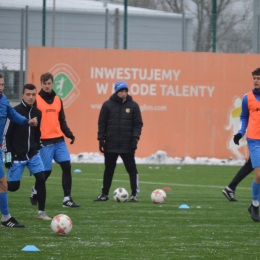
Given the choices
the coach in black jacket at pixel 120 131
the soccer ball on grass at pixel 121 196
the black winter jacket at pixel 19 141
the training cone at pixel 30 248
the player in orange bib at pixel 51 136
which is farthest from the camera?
the coach in black jacket at pixel 120 131

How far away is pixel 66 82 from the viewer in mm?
18656

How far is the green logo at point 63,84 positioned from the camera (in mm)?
18578

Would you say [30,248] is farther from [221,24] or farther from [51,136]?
[221,24]

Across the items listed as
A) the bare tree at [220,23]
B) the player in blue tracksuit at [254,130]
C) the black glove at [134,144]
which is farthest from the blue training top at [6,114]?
the bare tree at [220,23]

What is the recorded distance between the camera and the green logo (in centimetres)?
1858

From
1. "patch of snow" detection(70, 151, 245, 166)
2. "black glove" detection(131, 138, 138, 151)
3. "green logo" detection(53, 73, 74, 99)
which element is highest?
"green logo" detection(53, 73, 74, 99)

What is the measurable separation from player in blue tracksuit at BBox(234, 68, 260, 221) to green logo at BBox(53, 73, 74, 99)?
1189 centimetres

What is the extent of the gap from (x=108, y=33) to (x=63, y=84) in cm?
247

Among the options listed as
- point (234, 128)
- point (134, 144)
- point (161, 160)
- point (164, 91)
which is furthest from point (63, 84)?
point (134, 144)

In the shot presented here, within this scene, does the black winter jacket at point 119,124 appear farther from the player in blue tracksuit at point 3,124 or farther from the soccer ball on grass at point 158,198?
the player in blue tracksuit at point 3,124

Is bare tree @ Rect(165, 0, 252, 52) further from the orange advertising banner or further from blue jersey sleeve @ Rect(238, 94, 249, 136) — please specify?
blue jersey sleeve @ Rect(238, 94, 249, 136)

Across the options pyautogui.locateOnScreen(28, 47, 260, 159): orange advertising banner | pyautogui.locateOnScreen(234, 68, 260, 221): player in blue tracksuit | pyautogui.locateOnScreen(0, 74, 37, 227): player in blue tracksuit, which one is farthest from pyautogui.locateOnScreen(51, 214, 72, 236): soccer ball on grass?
pyautogui.locateOnScreen(28, 47, 260, 159): orange advertising banner

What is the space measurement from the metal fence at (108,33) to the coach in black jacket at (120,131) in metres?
9.72

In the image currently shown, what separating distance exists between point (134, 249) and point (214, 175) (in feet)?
32.0
